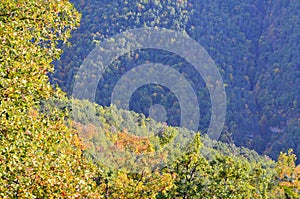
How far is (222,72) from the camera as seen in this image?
190 meters

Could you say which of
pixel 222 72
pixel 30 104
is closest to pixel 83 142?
pixel 30 104

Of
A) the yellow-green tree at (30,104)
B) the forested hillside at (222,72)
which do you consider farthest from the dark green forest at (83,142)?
the forested hillside at (222,72)

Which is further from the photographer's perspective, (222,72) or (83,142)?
(222,72)

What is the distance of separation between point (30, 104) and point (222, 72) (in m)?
183

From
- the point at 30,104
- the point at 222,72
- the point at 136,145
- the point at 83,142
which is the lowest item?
the point at 30,104

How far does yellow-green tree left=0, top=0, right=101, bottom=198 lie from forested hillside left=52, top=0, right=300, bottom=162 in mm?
113631

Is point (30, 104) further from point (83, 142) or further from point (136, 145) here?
point (136, 145)

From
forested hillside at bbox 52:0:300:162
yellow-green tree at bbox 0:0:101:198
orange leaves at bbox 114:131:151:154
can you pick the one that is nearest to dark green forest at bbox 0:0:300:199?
yellow-green tree at bbox 0:0:101:198

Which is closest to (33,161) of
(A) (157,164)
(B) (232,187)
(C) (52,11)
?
(C) (52,11)

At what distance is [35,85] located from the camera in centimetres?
1025

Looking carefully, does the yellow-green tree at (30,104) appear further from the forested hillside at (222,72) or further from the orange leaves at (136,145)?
the forested hillside at (222,72)

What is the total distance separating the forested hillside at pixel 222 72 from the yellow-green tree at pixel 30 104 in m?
114

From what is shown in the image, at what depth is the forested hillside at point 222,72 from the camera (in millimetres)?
142375

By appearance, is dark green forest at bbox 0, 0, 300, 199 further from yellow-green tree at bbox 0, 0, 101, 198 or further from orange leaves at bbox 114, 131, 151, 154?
orange leaves at bbox 114, 131, 151, 154
